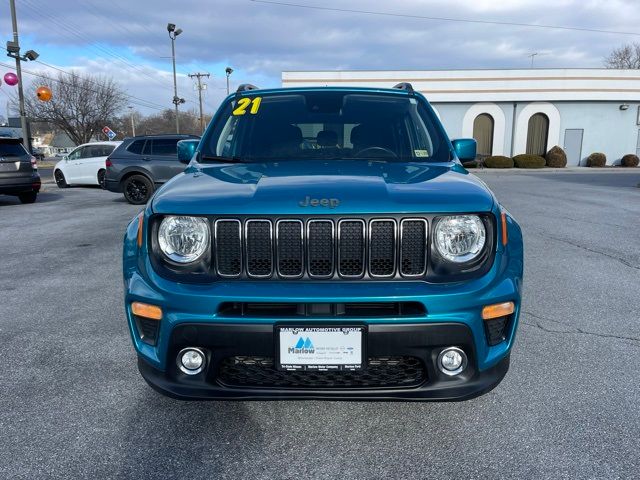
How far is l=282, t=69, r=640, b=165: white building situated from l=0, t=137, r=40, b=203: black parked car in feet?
66.0

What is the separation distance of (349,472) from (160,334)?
1050mm

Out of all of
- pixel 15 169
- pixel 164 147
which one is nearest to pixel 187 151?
pixel 164 147

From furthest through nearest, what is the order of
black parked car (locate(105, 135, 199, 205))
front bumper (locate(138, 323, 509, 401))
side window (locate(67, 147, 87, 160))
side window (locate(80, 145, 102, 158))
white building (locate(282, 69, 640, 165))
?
white building (locate(282, 69, 640, 165)), side window (locate(67, 147, 87, 160)), side window (locate(80, 145, 102, 158)), black parked car (locate(105, 135, 199, 205)), front bumper (locate(138, 323, 509, 401))

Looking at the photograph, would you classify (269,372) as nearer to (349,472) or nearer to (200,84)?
(349,472)

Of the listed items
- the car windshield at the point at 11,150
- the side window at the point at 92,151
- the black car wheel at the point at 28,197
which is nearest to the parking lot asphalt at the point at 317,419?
the car windshield at the point at 11,150

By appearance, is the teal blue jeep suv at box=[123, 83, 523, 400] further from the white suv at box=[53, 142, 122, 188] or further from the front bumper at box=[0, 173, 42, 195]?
the white suv at box=[53, 142, 122, 188]

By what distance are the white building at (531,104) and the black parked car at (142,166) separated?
1899 centimetres

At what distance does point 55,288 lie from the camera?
16.6ft

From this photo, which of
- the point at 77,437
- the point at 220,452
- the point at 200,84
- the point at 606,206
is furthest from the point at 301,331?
the point at 200,84

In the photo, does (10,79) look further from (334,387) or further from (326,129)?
(334,387)

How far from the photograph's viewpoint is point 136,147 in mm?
12445

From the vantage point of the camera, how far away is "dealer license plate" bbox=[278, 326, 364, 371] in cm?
204

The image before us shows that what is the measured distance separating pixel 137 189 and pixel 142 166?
0.66 m

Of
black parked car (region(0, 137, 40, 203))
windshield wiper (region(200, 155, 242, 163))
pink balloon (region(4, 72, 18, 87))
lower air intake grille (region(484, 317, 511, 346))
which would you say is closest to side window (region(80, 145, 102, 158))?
pink balloon (region(4, 72, 18, 87))
